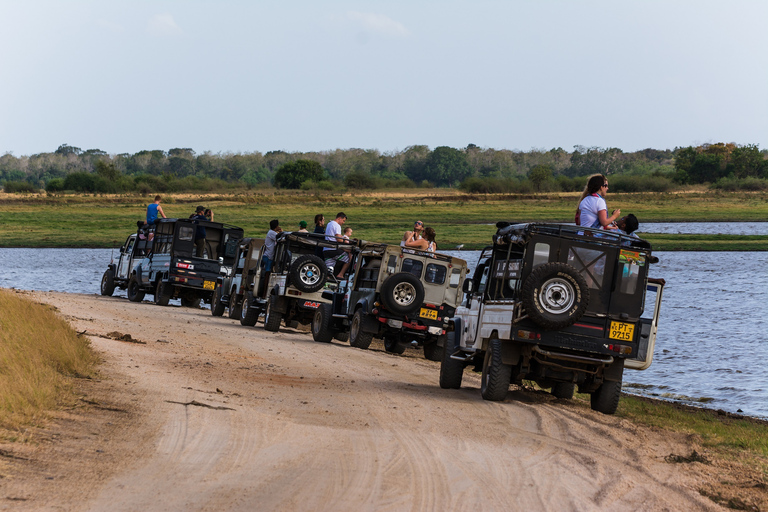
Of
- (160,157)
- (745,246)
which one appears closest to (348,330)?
(745,246)

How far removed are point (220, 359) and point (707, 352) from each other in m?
12.5

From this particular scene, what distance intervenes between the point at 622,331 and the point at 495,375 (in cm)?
158

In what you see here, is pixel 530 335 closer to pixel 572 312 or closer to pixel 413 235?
pixel 572 312

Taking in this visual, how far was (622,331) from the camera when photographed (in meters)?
10.9

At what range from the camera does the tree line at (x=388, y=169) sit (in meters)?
101

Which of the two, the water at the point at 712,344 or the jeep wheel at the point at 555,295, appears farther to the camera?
the water at the point at 712,344

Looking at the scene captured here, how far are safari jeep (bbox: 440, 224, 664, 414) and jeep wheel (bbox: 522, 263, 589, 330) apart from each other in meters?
0.01

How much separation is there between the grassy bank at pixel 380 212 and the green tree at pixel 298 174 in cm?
2059

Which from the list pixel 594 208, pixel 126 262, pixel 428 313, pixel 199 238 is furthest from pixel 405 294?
pixel 126 262

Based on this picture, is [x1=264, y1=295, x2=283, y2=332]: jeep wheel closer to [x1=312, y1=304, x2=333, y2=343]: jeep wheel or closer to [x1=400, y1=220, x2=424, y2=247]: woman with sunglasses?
[x1=312, y1=304, x2=333, y2=343]: jeep wheel

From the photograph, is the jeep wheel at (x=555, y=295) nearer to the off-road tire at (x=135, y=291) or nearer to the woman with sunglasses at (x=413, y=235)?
the woman with sunglasses at (x=413, y=235)

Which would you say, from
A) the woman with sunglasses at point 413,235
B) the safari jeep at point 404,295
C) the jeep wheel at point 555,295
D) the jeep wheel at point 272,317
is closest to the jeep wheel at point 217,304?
the jeep wheel at point 272,317

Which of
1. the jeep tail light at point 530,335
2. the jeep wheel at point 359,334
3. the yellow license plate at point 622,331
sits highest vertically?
the yellow license plate at point 622,331

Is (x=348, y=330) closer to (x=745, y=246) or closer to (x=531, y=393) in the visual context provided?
(x=531, y=393)
